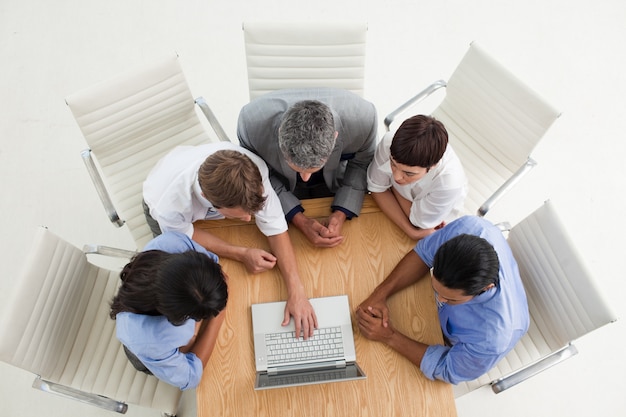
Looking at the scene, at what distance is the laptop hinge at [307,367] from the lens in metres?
1.64

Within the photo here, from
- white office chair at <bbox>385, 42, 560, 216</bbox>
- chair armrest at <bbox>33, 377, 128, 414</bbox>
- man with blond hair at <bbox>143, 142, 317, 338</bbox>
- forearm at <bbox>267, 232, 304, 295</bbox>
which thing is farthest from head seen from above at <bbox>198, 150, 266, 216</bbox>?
white office chair at <bbox>385, 42, 560, 216</bbox>

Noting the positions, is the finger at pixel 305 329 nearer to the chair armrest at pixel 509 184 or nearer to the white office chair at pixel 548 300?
the white office chair at pixel 548 300

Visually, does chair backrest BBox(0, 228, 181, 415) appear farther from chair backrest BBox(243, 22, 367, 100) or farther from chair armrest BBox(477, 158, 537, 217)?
chair armrest BBox(477, 158, 537, 217)

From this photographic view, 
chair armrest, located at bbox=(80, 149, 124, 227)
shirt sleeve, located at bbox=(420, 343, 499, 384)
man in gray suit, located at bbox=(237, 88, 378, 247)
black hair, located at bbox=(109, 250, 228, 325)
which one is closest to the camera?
black hair, located at bbox=(109, 250, 228, 325)

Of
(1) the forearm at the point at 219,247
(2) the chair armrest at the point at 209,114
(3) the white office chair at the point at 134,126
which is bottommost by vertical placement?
(1) the forearm at the point at 219,247

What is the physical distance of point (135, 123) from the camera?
2.12 metres

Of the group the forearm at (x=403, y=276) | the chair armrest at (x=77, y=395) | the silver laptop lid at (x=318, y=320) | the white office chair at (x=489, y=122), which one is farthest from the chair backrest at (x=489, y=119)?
the chair armrest at (x=77, y=395)

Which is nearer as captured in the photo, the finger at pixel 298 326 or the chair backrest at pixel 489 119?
the finger at pixel 298 326

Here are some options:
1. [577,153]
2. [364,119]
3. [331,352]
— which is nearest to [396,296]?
[331,352]

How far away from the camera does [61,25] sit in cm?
324

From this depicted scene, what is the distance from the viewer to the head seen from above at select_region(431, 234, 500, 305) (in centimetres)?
143

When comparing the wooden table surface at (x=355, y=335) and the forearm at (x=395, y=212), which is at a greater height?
the forearm at (x=395, y=212)

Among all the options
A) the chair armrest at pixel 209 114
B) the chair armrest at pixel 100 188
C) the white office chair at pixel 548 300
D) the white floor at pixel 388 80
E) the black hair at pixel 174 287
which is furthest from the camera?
the white floor at pixel 388 80

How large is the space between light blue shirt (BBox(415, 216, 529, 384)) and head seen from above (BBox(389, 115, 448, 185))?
248mm
